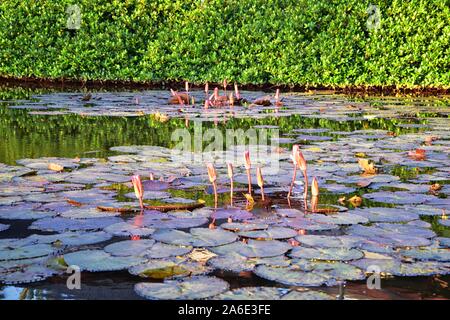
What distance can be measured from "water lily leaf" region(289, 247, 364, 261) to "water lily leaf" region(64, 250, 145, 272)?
21.2 inches

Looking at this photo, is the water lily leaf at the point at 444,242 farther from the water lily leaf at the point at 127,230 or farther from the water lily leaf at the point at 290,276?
the water lily leaf at the point at 127,230

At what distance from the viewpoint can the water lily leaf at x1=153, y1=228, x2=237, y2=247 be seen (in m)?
2.30

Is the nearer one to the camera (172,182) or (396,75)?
(172,182)

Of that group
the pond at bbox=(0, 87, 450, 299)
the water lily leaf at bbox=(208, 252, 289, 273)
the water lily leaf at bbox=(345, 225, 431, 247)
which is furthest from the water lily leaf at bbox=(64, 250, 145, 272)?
the water lily leaf at bbox=(345, 225, 431, 247)

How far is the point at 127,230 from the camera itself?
2.44 meters

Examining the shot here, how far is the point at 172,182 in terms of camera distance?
3.30m

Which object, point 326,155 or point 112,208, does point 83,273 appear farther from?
point 326,155

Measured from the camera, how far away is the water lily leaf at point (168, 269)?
79.0 inches

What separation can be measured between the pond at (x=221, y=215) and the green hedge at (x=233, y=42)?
4.15 meters

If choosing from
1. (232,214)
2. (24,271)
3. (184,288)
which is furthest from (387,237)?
(24,271)
